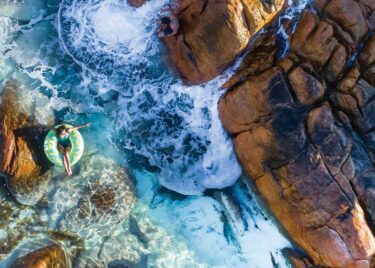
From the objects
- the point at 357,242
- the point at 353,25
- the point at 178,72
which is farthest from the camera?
the point at 178,72

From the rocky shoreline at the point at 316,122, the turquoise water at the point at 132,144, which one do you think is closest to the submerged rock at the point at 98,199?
the turquoise water at the point at 132,144

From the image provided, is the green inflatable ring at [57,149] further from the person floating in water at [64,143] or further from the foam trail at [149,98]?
the foam trail at [149,98]

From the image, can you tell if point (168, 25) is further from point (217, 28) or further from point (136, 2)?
point (217, 28)

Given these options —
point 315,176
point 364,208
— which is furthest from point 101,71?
point 364,208

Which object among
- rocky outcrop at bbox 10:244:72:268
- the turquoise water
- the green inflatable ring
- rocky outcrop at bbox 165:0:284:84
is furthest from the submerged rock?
rocky outcrop at bbox 165:0:284:84

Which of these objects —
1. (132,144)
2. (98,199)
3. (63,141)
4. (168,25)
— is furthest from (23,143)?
(168,25)

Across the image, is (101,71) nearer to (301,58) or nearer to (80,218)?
(80,218)

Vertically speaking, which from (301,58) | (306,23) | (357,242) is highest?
(306,23)
